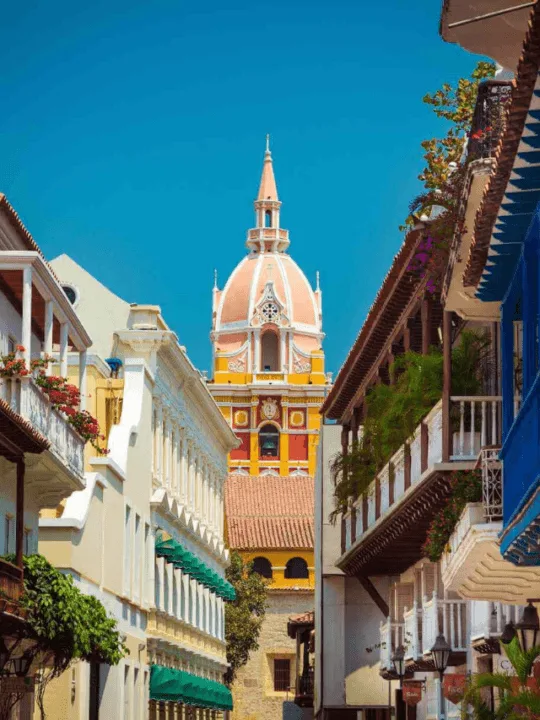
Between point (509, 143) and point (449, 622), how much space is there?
15.3 m

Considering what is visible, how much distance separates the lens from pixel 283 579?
281 feet

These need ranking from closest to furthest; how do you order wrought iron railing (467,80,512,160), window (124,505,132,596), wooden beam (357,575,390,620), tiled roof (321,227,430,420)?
wrought iron railing (467,80,512,160) → tiled roof (321,227,430,420) → wooden beam (357,575,390,620) → window (124,505,132,596)

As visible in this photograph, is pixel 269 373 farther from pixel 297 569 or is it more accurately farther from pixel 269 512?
pixel 297 569

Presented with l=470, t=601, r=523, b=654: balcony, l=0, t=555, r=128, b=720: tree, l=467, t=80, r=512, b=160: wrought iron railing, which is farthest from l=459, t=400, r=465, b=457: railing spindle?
l=0, t=555, r=128, b=720: tree

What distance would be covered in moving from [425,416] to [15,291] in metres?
7.53

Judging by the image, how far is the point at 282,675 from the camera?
8388 centimetres

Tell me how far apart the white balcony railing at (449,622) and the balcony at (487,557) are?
556cm

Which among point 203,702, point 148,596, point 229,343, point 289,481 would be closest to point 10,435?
point 148,596

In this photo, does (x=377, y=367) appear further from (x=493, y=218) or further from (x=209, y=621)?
(x=209, y=621)

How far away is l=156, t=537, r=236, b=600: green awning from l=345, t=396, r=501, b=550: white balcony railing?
1717 centimetres

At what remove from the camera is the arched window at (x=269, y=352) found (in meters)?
122

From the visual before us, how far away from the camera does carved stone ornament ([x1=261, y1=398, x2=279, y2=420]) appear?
379 feet

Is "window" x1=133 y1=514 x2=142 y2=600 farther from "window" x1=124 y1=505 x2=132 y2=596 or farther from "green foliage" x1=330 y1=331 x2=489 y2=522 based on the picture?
"green foliage" x1=330 y1=331 x2=489 y2=522

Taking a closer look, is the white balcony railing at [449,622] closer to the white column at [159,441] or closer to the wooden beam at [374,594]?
the wooden beam at [374,594]
